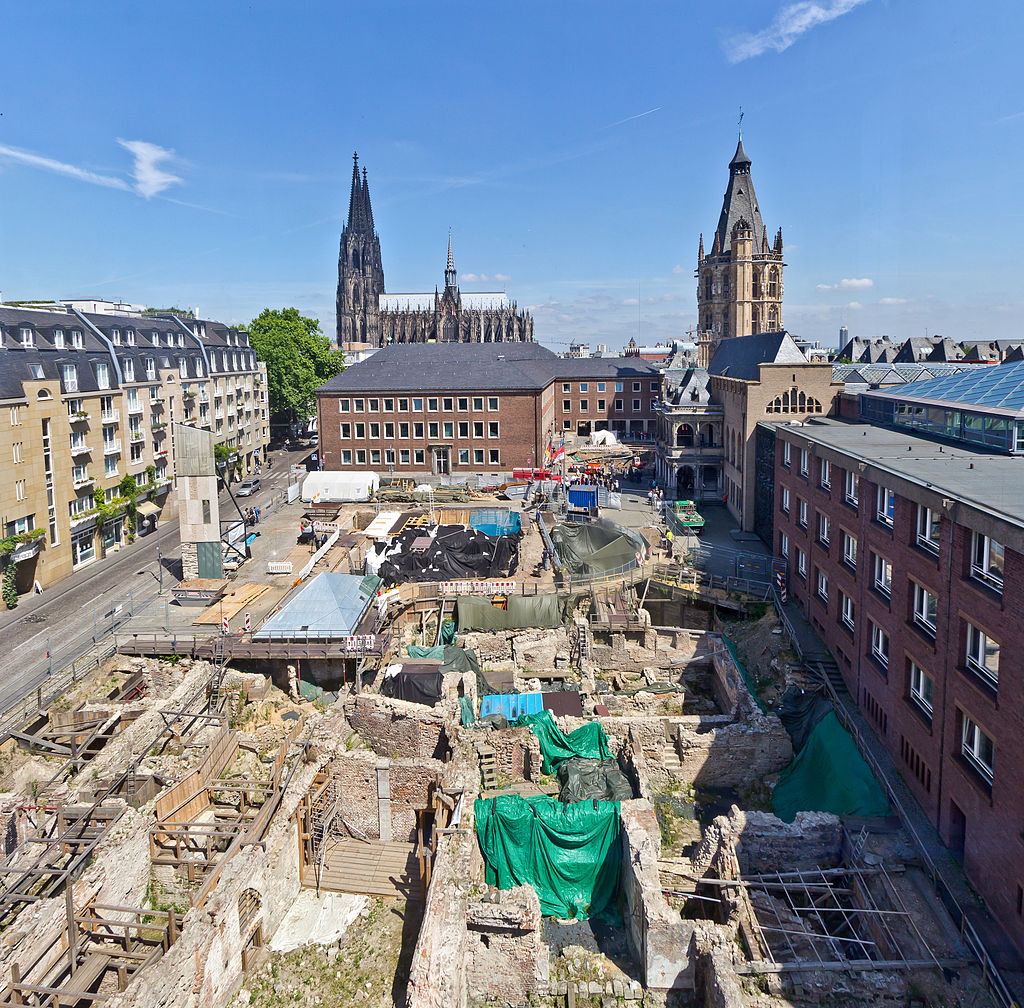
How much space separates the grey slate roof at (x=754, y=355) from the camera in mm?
49750

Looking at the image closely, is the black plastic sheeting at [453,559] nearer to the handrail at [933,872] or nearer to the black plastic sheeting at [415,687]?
the black plastic sheeting at [415,687]

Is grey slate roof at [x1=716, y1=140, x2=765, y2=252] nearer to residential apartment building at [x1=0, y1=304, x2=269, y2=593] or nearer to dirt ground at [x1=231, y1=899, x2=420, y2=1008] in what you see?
residential apartment building at [x1=0, y1=304, x2=269, y2=593]

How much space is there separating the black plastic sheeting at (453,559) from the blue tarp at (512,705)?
1355cm

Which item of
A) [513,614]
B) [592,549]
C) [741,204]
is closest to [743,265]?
[741,204]

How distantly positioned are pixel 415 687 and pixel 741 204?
7965cm

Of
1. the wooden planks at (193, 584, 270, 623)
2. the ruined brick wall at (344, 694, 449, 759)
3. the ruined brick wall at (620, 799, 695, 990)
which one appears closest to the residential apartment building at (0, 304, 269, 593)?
the wooden planks at (193, 584, 270, 623)

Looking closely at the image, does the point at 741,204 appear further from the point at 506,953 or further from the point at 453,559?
the point at 506,953

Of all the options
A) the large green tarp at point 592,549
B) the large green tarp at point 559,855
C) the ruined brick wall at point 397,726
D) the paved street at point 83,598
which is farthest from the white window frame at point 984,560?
the paved street at point 83,598

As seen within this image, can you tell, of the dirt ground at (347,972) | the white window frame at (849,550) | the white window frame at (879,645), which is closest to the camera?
the dirt ground at (347,972)

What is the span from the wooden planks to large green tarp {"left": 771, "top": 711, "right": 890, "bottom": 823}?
962 inches

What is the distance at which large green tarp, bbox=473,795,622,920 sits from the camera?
1855 cm

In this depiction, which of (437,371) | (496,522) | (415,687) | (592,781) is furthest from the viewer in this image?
(437,371)

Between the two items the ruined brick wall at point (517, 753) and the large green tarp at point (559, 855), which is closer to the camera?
the large green tarp at point (559, 855)

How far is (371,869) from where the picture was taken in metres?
20.3
